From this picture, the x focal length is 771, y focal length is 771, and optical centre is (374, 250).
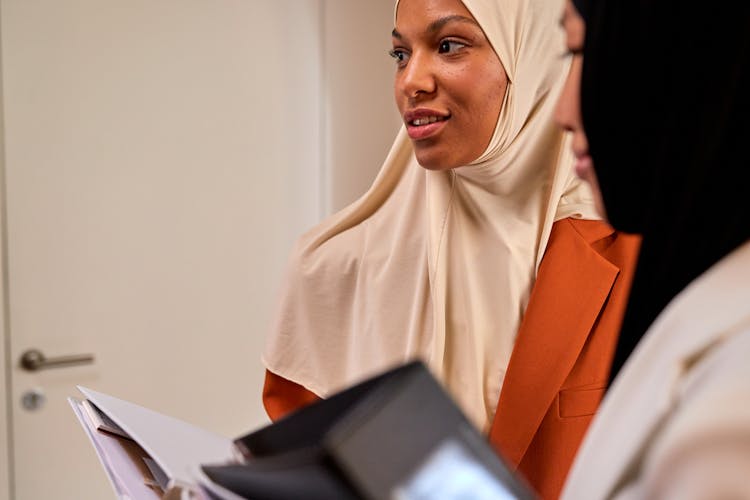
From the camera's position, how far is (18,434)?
1764 millimetres

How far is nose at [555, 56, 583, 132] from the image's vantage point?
2.00ft

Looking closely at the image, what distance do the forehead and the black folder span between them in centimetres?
78

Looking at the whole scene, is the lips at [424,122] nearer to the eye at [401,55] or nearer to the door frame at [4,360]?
the eye at [401,55]

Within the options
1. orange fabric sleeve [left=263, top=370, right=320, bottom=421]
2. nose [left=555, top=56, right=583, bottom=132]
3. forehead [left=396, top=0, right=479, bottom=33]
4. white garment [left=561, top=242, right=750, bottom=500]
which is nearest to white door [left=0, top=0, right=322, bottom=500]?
orange fabric sleeve [left=263, top=370, right=320, bottom=421]

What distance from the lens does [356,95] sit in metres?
2.37

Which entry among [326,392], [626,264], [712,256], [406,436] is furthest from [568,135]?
[406,436]

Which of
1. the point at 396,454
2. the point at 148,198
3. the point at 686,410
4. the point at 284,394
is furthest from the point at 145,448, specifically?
the point at 148,198

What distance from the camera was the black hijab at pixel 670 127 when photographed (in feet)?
1.63

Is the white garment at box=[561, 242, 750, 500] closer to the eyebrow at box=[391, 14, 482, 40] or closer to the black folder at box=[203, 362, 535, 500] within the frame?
the black folder at box=[203, 362, 535, 500]

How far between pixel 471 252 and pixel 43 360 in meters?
1.13

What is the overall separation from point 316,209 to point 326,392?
1134mm

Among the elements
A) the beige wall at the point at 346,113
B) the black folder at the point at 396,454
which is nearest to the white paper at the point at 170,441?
the black folder at the point at 396,454

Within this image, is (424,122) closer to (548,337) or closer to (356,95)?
(548,337)

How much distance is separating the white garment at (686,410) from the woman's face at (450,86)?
2.15ft
